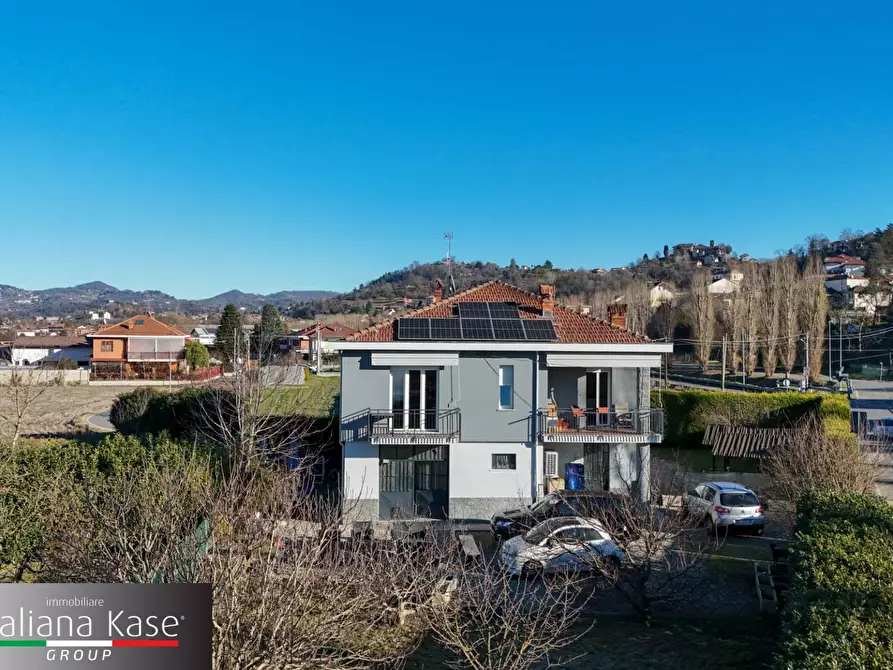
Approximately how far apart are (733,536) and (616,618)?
7803 millimetres

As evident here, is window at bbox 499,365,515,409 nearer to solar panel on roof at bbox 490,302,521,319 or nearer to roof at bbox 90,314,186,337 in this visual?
solar panel on roof at bbox 490,302,521,319

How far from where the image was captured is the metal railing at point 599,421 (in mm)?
20250

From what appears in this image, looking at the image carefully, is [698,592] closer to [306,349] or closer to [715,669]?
[715,669]

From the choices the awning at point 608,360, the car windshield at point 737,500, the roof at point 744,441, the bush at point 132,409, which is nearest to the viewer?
the car windshield at point 737,500

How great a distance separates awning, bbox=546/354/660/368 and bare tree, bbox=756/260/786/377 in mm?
43764

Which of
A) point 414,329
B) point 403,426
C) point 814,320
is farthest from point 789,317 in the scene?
point 403,426

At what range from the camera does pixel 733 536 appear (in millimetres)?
18438

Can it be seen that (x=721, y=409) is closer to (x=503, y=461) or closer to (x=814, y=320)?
(x=503, y=461)

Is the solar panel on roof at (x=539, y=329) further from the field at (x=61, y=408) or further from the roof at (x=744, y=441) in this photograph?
the field at (x=61, y=408)

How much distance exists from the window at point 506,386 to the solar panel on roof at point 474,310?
1996 mm

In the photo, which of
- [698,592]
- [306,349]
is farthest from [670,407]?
[306,349]

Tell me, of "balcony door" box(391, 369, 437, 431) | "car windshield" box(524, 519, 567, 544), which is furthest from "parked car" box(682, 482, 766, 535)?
"balcony door" box(391, 369, 437, 431)

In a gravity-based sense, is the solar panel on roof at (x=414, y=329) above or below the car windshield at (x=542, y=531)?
above

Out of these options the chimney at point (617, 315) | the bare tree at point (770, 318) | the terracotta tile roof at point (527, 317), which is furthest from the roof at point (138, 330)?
the bare tree at point (770, 318)
